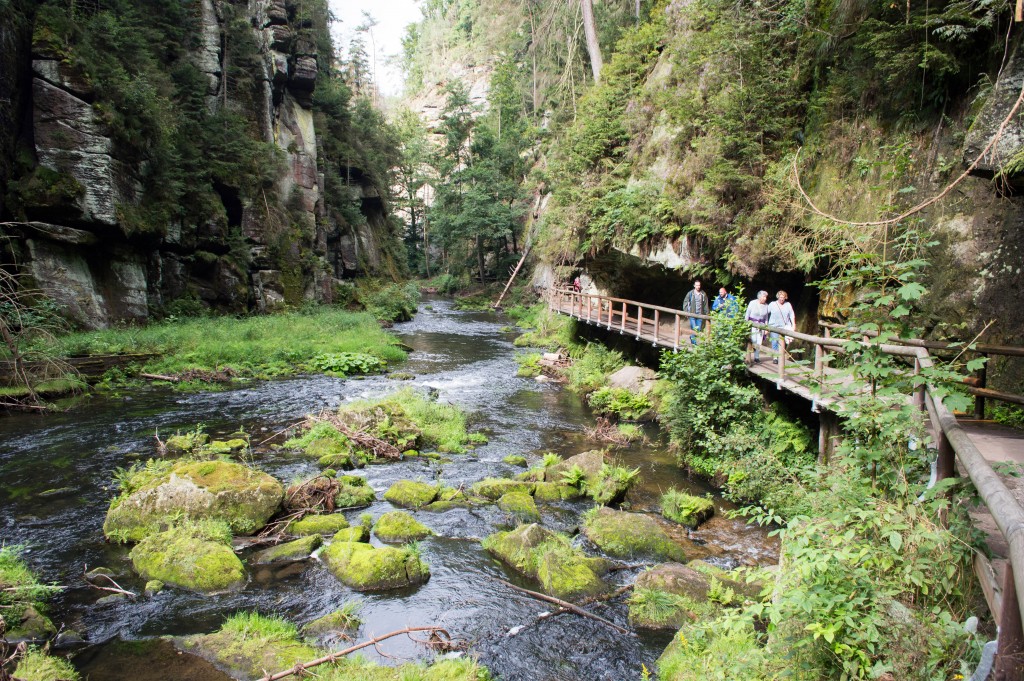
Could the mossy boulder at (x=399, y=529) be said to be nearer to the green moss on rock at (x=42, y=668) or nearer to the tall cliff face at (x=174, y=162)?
the green moss on rock at (x=42, y=668)

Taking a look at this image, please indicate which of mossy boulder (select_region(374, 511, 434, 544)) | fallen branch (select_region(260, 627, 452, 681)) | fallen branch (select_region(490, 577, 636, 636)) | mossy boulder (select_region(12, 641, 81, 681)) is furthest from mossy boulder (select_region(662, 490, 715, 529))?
mossy boulder (select_region(12, 641, 81, 681))

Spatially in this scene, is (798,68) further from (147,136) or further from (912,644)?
(147,136)

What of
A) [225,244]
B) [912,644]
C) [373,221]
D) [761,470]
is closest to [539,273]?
[373,221]

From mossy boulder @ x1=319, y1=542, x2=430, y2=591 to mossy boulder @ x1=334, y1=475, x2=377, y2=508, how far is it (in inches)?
75.7

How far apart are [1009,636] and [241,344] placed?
22328mm

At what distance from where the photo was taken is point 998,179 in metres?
8.35

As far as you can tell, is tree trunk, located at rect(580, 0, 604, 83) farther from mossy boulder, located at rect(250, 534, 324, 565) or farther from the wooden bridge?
mossy boulder, located at rect(250, 534, 324, 565)

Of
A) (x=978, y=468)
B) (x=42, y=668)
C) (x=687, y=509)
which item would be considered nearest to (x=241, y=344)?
(x=42, y=668)

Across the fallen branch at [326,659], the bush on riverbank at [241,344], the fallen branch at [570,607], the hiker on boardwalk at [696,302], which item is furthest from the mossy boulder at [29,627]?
the hiker on boardwalk at [696,302]

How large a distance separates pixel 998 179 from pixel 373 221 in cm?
4492

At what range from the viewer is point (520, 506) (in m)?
9.28

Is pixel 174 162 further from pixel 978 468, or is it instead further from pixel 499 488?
pixel 978 468

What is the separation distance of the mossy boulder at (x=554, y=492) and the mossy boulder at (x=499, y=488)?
0.46 feet

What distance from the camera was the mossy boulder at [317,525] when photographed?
8.29 metres
